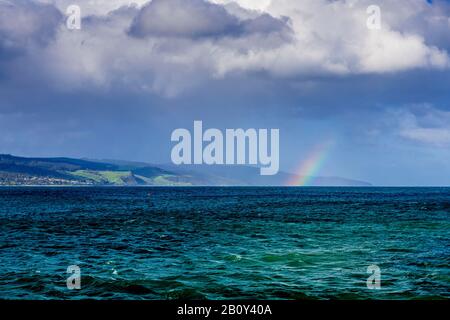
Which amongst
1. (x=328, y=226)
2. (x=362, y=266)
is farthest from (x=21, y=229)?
(x=362, y=266)

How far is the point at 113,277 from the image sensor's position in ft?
96.7

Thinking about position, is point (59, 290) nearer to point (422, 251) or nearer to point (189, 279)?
point (189, 279)

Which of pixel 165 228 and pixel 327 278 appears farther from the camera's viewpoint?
pixel 165 228

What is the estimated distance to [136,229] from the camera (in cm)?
6084

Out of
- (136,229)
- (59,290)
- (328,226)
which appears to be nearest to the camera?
(59,290)

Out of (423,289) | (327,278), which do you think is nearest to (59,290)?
(327,278)

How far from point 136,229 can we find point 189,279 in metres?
33.1

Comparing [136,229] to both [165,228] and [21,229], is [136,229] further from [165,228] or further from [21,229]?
→ [21,229]
